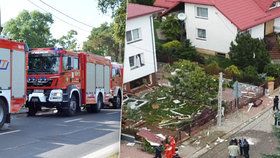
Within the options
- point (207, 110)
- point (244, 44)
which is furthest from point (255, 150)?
point (244, 44)

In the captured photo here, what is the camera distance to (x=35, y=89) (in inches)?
97.0

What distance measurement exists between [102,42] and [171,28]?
33 centimetres

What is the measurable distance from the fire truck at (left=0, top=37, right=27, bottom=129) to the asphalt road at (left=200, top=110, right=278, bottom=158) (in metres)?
0.93

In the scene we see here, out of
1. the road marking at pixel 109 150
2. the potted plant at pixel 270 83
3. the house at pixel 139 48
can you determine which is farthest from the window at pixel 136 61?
the potted plant at pixel 270 83

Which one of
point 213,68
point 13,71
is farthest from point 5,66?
point 213,68

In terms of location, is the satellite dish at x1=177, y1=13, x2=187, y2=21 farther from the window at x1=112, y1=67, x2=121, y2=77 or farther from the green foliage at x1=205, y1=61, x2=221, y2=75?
the window at x1=112, y1=67, x2=121, y2=77

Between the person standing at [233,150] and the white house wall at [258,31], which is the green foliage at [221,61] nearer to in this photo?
the white house wall at [258,31]

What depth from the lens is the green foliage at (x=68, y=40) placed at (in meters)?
1.95

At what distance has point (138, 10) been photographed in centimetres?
206

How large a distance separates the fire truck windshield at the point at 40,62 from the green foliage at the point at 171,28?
536 millimetres

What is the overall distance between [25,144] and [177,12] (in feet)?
2.91

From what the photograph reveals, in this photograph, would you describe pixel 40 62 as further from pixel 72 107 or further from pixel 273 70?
pixel 273 70

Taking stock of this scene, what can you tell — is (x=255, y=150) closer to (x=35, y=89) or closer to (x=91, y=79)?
(x=91, y=79)

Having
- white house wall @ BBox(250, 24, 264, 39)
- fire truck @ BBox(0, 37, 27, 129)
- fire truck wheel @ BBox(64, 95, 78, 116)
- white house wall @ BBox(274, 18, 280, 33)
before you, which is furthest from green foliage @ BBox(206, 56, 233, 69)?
fire truck @ BBox(0, 37, 27, 129)
